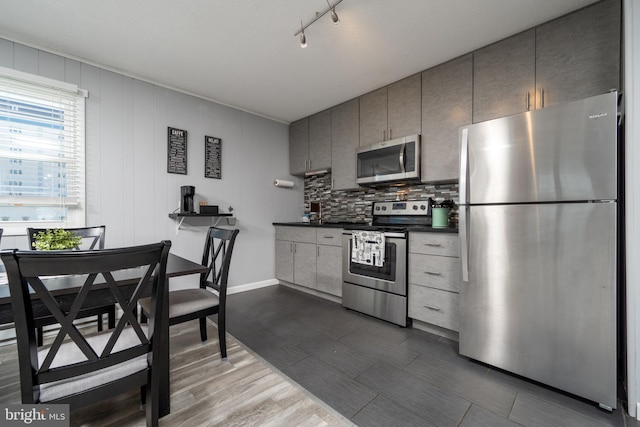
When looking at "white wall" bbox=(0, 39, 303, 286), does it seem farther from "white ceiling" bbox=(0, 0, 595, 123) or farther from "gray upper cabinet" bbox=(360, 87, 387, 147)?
"gray upper cabinet" bbox=(360, 87, 387, 147)

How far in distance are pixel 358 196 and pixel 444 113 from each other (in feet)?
4.92

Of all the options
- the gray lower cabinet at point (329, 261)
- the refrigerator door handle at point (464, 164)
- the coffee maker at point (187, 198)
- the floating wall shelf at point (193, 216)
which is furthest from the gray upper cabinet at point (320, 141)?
the refrigerator door handle at point (464, 164)

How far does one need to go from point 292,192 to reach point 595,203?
348 centimetres

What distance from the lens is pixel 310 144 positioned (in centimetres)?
395

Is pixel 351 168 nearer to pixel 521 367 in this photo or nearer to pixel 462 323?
pixel 462 323

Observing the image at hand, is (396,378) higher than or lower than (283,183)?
lower

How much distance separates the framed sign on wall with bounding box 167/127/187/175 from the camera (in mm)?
3059

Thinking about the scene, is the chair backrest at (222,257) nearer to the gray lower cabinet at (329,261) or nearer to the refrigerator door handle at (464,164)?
the gray lower cabinet at (329,261)

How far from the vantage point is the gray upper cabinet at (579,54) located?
71.4 inches

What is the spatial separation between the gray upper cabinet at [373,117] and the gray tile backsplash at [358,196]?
0.65m

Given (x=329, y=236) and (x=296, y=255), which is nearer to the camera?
(x=329, y=236)

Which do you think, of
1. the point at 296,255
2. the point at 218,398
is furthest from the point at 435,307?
the point at 296,255

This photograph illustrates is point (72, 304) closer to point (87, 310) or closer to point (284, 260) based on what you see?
point (87, 310)

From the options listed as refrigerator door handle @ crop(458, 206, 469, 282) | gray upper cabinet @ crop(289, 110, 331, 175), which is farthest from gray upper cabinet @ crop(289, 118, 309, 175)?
refrigerator door handle @ crop(458, 206, 469, 282)
